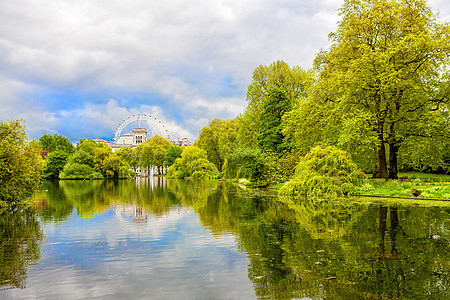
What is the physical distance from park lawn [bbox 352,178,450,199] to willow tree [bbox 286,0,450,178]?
3290mm

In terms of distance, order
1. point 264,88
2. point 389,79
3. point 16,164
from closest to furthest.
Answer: point 16,164, point 389,79, point 264,88

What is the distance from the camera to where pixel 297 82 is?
148 ft

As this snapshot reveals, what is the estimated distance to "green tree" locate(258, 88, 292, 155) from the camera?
3784cm

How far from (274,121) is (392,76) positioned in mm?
16185

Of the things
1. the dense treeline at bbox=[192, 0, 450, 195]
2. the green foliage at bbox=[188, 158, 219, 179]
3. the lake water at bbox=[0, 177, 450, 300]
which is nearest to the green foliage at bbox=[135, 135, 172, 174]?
the green foliage at bbox=[188, 158, 219, 179]

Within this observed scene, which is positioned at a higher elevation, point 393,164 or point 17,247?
point 393,164

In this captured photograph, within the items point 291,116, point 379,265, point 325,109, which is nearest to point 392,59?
point 325,109

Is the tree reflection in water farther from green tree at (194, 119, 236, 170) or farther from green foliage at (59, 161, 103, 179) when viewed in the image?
green tree at (194, 119, 236, 170)

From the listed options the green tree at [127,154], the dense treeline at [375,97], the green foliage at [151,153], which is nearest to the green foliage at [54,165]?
the green tree at [127,154]

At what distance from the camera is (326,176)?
23391mm

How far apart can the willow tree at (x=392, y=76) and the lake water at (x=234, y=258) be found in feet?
43.1

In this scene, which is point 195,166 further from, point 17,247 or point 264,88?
point 17,247

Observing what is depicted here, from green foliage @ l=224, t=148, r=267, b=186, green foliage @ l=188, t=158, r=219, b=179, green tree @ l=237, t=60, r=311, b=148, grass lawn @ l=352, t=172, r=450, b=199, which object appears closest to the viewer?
grass lawn @ l=352, t=172, r=450, b=199

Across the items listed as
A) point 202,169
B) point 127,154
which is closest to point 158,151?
point 127,154
